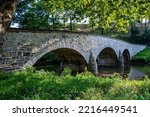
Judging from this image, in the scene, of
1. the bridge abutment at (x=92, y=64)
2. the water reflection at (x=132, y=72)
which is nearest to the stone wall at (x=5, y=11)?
the water reflection at (x=132, y=72)

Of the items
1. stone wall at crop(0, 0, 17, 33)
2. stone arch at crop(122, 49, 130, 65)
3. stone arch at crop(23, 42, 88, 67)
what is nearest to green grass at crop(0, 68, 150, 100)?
stone wall at crop(0, 0, 17, 33)

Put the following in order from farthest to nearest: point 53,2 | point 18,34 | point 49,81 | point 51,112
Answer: point 18,34 < point 53,2 < point 49,81 < point 51,112

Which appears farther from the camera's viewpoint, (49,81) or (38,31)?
(38,31)

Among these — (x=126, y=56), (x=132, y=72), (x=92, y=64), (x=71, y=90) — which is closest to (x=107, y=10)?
(x=71, y=90)

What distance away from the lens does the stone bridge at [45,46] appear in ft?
54.1

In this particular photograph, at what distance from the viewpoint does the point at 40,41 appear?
19.0m

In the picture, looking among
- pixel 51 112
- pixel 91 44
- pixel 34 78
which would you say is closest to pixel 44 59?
pixel 91 44

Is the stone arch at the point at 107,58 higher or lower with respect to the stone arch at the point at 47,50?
lower

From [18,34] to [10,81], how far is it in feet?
19.9

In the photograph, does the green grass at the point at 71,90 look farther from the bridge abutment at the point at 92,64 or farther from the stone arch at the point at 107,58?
the stone arch at the point at 107,58

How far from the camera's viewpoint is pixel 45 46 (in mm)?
19781

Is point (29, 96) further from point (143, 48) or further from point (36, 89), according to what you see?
point (143, 48)

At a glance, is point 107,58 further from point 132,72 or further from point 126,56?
point 132,72

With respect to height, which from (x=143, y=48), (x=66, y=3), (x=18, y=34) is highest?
(x=66, y=3)
